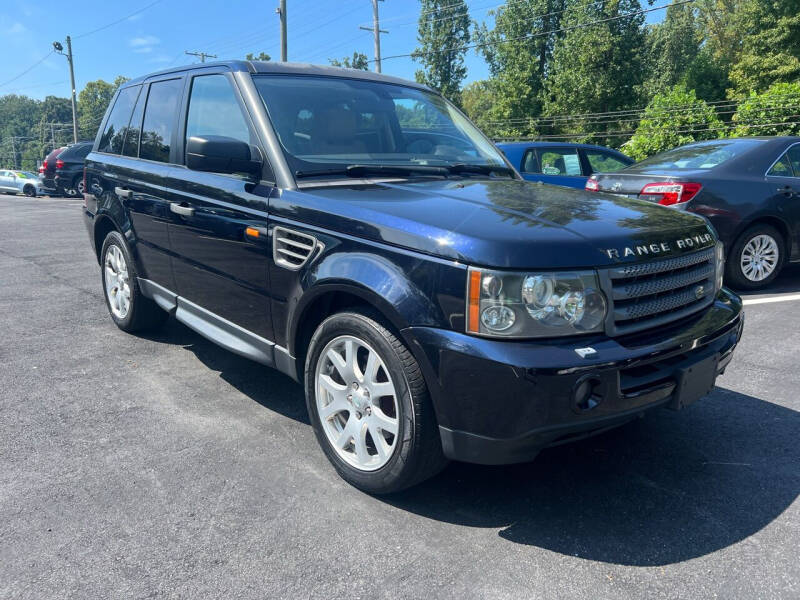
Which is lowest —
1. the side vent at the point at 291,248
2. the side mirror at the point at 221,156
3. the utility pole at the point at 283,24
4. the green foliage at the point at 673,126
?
the side vent at the point at 291,248

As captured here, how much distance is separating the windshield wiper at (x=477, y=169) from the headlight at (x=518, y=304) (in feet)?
4.84

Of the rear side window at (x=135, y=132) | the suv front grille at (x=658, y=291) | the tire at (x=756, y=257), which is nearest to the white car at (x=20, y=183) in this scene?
the rear side window at (x=135, y=132)

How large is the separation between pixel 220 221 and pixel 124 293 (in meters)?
2.09

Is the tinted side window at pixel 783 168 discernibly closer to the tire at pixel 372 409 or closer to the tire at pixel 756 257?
the tire at pixel 756 257

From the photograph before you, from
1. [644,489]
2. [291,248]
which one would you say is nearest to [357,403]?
[291,248]

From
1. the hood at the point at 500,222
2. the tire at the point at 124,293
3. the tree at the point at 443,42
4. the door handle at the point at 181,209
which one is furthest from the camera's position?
the tree at the point at 443,42

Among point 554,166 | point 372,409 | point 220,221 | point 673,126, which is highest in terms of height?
point 673,126

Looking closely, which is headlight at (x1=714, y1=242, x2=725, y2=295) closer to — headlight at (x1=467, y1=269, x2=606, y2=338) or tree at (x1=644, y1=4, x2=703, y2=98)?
headlight at (x1=467, y1=269, x2=606, y2=338)

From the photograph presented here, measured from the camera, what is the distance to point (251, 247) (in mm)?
3383

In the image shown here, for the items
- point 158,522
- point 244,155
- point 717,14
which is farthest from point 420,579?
point 717,14

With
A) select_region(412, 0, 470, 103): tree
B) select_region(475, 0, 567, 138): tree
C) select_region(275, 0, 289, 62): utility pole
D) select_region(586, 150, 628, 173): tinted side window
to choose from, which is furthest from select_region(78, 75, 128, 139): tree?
select_region(586, 150, 628, 173): tinted side window

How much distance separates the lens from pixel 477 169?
384cm

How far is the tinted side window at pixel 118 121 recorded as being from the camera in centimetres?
514

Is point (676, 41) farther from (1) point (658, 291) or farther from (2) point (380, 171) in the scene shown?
(1) point (658, 291)
